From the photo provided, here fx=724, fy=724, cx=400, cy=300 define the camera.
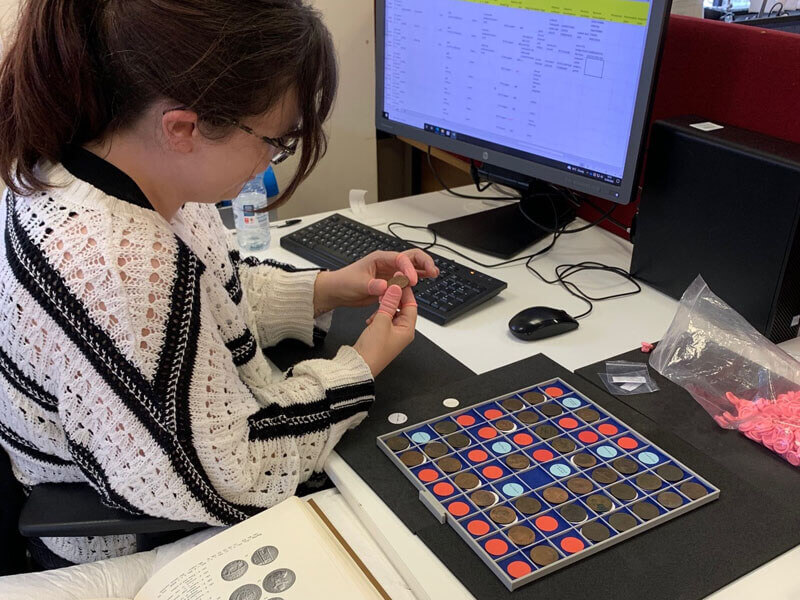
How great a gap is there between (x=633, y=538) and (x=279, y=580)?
0.33m

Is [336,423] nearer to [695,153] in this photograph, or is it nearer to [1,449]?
[1,449]

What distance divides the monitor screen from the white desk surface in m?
0.17

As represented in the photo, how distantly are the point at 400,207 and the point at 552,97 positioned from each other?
0.47m

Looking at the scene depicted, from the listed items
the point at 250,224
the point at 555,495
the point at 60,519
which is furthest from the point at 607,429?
the point at 250,224

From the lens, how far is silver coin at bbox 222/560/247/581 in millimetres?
667

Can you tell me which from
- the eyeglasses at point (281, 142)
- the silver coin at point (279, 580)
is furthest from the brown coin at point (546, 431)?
the eyeglasses at point (281, 142)

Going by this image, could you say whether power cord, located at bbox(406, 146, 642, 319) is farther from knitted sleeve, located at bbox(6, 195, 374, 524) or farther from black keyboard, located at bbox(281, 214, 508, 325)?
knitted sleeve, located at bbox(6, 195, 374, 524)

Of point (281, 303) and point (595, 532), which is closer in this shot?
point (595, 532)

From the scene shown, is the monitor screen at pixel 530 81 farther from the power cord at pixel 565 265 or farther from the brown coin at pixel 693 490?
the brown coin at pixel 693 490

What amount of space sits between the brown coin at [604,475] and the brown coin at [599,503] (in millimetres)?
23

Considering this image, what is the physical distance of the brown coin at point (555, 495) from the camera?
71 cm

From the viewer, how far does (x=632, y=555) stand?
659mm

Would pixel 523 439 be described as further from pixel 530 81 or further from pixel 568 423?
pixel 530 81

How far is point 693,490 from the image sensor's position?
723 mm
